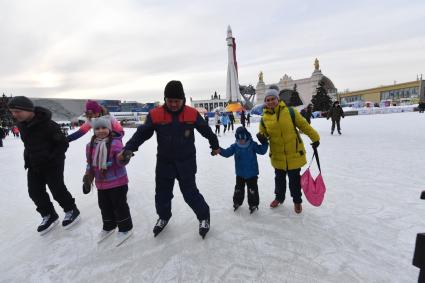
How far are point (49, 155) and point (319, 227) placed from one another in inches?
113

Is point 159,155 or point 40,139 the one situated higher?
point 40,139

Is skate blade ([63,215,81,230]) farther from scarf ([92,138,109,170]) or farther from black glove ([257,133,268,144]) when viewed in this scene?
black glove ([257,133,268,144])

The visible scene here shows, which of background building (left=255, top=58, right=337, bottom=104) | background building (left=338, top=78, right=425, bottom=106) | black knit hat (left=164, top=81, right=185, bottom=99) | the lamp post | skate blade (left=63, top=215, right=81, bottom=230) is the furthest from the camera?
background building (left=338, top=78, right=425, bottom=106)

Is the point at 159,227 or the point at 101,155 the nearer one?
the point at 101,155

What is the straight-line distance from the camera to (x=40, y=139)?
110 inches

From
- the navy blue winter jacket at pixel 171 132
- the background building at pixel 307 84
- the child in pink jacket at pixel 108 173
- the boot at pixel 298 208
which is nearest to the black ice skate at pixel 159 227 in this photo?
the child in pink jacket at pixel 108 173

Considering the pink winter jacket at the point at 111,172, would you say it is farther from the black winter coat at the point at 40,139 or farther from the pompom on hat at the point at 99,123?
the black winter coat at the point at 40,139

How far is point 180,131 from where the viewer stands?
2480 mm

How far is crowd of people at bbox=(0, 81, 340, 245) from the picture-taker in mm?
2496

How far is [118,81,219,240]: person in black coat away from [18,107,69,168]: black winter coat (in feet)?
3.10

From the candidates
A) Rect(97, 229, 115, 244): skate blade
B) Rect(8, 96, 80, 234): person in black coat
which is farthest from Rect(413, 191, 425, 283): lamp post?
Rect(8, 96, 80, 234): person in black coat

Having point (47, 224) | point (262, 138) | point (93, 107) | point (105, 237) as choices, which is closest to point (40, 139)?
point (93, 107)

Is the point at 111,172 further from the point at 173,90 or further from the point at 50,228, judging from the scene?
the point at 50,228

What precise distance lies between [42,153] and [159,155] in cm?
124
